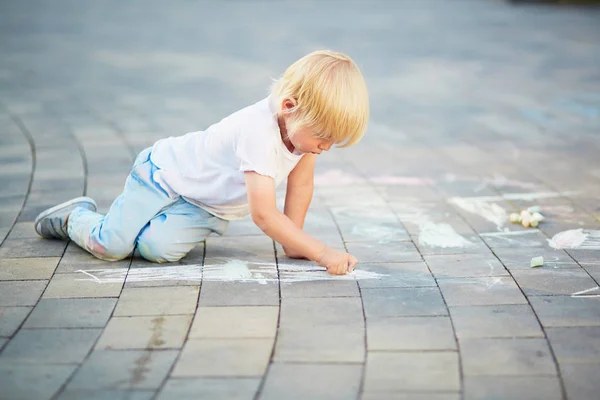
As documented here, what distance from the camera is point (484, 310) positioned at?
302 cm

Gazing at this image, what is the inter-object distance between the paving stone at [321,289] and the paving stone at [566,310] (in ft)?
2.32

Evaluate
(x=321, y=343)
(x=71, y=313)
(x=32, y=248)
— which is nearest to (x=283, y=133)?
(x=321, y=343)

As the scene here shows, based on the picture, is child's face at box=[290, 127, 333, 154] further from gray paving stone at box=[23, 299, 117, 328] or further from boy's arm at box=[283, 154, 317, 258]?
gray paving stone at box=[23, 299, 117, 328]

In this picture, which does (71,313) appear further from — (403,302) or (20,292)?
(403,302)

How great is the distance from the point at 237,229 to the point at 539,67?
600 centimetres

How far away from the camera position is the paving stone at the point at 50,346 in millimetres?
2633

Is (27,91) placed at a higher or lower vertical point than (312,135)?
lower

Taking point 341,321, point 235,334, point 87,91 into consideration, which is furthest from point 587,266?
point 87,91

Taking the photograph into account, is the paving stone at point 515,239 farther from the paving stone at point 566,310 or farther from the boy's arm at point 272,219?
the boy's arm at point 272,219

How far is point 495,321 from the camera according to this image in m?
2.92

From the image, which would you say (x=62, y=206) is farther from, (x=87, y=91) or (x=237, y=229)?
(x=87, y=91)

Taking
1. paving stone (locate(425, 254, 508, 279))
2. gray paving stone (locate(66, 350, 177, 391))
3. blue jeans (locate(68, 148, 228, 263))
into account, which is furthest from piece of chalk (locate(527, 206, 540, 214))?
gray paving stone (locate(66, 350, 177, 391))

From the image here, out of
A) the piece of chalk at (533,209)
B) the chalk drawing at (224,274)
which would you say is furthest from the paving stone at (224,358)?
the piece of chalk at (533,209)

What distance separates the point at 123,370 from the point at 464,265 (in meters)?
1.61
